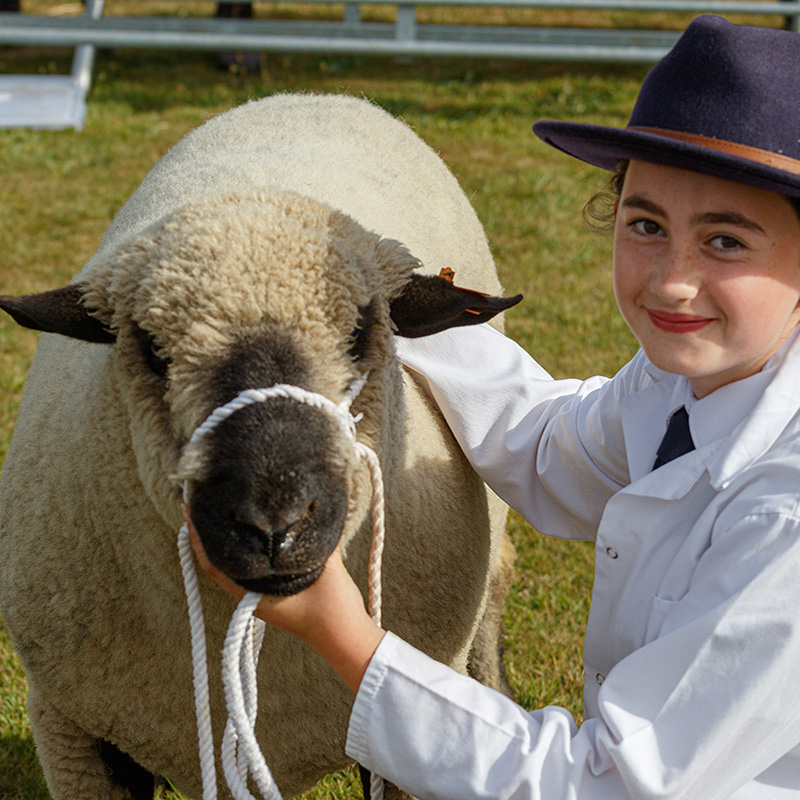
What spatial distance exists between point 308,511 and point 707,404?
0.85 metres

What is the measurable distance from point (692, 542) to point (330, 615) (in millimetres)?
684

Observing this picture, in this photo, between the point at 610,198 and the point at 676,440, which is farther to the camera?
the point at 610,198

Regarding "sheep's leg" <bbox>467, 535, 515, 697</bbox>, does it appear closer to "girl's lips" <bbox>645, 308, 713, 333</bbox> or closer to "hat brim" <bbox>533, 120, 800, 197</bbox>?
"girl's lips" <bbox>645, 308, 713, 333</bbox>

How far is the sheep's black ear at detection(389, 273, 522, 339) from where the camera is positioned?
2100 mm

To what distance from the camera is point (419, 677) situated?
1.75 metres

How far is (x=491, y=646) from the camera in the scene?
339 centimetres

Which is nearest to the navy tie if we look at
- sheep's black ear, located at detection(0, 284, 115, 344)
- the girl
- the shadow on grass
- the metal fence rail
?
the girl

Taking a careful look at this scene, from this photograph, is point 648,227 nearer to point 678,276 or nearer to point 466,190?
point 678,276

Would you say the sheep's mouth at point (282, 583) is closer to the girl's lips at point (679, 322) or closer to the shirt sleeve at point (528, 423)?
the girl's lips at point (679, 322)

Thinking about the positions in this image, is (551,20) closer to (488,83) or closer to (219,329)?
(488,83)

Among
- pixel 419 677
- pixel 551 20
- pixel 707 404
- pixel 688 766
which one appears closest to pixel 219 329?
pixel 419 677

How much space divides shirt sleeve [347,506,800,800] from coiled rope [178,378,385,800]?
19 centimetres

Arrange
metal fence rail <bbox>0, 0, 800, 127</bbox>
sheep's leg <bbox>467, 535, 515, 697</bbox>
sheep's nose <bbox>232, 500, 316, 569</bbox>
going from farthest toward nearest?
metal fence rail <bbox>0, 0, 800, 127</bbox>, sheep's leg <bbox>467, 535, 515, 697</bbox>, sheep's nose <bbox>232, 500, 316, 569</bbox>

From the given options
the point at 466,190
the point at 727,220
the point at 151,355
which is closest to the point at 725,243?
the point at 727,220
